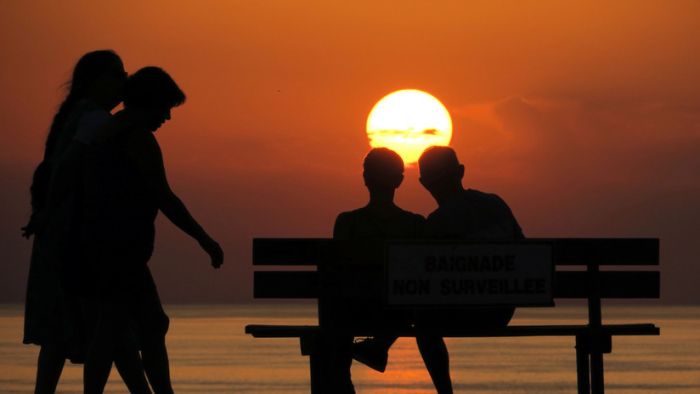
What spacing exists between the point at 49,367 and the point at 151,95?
70.9 inches

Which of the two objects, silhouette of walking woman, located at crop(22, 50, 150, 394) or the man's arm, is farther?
silhouette of walking woman, located at crop(22, 50, 150, 394)

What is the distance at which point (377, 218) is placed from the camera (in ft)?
17.6

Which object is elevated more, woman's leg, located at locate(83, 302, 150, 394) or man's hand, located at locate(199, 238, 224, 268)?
man's hand, located at locate(199, 238, 224, 268)

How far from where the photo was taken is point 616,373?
1602 centimetres

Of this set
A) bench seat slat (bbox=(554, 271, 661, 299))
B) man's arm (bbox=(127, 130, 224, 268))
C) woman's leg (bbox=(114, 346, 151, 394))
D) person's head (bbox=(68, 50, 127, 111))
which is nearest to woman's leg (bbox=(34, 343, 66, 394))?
woman's leg (bbox=(114, 346, 151, 394))

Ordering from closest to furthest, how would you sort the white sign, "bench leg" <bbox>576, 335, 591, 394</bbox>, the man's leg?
the man's leg < the white sign < "bench leg" <bbox>576, 335, 591, 394</bbox>

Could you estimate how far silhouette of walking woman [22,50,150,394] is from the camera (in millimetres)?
5172

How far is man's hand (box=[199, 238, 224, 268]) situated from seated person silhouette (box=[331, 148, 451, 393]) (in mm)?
896

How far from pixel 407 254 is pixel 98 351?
1.50m

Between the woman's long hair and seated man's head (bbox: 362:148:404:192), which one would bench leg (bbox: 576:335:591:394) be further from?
the woman's long hair

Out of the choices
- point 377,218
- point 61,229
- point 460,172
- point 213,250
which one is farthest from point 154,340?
point 460,172

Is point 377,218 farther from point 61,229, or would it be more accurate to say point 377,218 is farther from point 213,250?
point 61,229

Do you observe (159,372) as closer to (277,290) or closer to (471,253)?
(277,290)

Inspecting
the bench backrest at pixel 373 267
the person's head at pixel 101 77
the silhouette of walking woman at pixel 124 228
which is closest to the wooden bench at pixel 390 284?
the bench backrest at pixel 373 267
